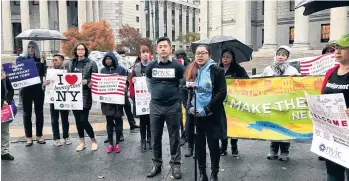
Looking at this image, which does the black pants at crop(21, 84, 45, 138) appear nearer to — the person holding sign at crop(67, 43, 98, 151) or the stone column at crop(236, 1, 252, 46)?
the person holding sign at crop(67, 43, 98, 151)

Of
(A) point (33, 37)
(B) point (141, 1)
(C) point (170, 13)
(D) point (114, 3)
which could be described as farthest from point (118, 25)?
(A) point (33, 37)

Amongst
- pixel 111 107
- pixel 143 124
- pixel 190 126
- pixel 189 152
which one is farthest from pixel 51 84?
pixel 189 152

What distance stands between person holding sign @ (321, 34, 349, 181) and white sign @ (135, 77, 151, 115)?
4.27 m

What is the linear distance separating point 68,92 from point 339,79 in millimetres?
5782

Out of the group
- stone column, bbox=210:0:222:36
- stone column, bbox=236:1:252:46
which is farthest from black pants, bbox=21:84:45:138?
stone column, bbox=210:0:222:36

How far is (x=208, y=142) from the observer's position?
570 cm

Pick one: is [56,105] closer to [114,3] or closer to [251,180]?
[251,180]

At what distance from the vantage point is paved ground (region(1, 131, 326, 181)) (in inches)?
248

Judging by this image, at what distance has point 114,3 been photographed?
78.7m

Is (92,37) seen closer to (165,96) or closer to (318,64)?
(318,64)

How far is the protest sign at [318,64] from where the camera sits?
8148 mm

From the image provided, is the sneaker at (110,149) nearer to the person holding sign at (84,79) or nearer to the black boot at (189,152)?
the person holding sign at (84,79)

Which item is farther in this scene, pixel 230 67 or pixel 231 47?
pixel 231 47

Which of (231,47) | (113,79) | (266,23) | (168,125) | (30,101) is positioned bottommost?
(168,125)
